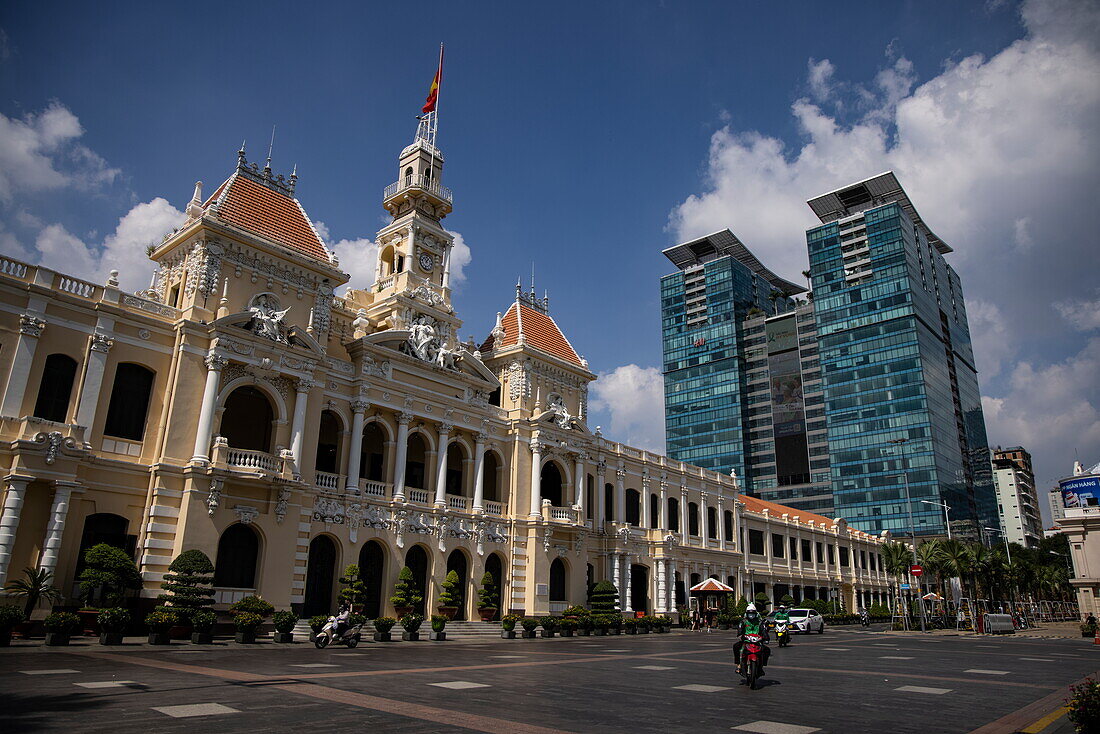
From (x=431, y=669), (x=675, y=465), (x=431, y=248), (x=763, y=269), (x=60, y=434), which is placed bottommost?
(x=431, y=669)

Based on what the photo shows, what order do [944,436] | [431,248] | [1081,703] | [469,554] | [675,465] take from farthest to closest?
[944,436] < [675,465] < [431,248] < [469,554] < [1081,703]

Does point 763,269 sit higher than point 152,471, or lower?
higher

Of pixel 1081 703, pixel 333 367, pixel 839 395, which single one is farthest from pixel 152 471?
pixel 839 395

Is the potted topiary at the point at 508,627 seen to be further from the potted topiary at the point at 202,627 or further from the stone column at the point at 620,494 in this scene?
the stone column at the point at 620,494

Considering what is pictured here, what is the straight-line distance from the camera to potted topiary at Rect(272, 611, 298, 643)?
79.4 ft

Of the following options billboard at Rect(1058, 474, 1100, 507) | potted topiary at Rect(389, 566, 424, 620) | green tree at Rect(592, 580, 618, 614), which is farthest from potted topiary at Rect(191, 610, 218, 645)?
billboard at Rect(1058, 474, 1100, 507)

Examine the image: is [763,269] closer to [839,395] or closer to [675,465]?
[839,395]

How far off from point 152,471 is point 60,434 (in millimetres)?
3603

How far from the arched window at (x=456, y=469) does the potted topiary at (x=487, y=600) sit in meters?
5.49

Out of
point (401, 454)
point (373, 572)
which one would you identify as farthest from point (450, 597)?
point (401, 454)

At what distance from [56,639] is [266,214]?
2027cm

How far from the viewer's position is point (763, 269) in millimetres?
149750

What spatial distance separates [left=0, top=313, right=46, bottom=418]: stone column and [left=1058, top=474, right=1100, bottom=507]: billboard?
206 feet

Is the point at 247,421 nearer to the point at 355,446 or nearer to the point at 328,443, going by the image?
the point at 328,443
